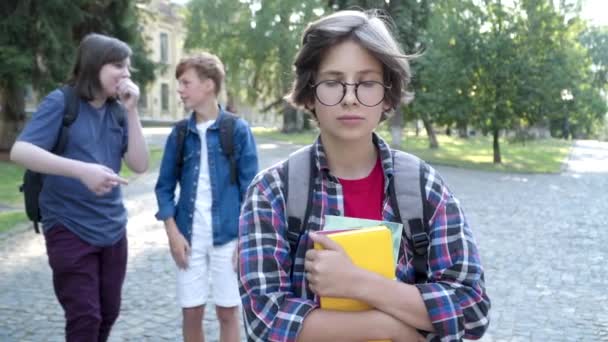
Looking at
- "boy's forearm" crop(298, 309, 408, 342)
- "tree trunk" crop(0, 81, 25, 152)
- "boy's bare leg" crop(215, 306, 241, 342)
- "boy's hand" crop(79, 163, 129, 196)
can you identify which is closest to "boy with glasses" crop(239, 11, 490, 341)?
"boy's forearm" crop(298, 309, 408, 342)

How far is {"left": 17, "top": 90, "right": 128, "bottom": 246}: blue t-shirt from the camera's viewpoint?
3.11m

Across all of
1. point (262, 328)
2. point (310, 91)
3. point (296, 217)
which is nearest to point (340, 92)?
point (310, 91)

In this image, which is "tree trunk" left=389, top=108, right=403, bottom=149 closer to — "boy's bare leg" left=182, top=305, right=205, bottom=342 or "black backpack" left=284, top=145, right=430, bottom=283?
"boy's bare leg" left=182, top=305, right=205, bottom=342

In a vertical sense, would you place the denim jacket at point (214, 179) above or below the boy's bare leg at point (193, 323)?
above

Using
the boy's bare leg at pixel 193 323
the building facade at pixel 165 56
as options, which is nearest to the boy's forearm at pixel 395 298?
the boy's bare leg at pixel 193 323

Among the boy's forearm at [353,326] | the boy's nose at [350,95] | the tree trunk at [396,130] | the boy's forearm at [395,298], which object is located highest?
the boy's nose at [350,95]

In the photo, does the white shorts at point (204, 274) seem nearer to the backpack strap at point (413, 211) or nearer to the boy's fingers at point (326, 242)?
the backpack strap at point (413, 211)

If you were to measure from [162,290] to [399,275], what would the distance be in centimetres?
498

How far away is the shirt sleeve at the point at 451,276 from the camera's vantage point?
5.59 ft

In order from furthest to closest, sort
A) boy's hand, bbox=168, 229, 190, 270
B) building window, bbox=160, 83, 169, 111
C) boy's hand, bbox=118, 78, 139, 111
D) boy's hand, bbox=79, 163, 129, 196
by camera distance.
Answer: building window, bbox=160, 83, 169, 111
boy's hand, bbox=168, 229, 190, 270
boy's hand, bbox=118, 78, 139, 111
boy's hand, bbox=79, 163, 129, 196

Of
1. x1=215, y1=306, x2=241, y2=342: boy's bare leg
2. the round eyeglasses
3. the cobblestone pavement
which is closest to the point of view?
the round eyeglasses

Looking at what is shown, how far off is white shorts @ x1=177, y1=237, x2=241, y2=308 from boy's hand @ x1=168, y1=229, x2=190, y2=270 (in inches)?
1.4

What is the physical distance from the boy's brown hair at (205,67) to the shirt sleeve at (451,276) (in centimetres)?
230

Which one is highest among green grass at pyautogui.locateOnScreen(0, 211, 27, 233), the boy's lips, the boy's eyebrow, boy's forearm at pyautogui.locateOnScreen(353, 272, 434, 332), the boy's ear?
the boy's eyebrow
